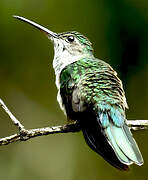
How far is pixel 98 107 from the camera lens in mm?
4949

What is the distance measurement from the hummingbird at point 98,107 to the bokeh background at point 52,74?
2427mm

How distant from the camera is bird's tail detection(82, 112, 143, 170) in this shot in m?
A: 4.34

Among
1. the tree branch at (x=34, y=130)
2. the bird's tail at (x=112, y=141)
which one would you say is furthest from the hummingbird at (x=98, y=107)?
the tree branch at (x=34, y=130)

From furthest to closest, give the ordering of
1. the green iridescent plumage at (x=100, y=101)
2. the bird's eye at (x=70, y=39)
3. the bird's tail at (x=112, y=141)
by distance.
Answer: the bird's eye at (x=70, y=39) → the green iridescent plumage at (x=100, y=101) → the bird's tail at (x=112, y=141)

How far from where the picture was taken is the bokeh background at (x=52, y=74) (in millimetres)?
8195

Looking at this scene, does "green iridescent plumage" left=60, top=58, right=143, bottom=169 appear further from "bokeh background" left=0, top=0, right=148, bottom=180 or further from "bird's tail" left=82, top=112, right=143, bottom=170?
"bokeh background" left=0, top=0, right=148, bottom=180

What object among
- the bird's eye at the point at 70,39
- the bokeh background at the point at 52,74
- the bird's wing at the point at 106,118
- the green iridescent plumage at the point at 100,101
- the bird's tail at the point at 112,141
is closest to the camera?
the bird's tail at the point at 112,141

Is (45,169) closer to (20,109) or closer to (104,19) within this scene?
(20,109)

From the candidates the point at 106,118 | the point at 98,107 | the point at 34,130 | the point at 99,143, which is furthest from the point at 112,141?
the point at 34,130

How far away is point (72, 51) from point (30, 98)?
3747mm

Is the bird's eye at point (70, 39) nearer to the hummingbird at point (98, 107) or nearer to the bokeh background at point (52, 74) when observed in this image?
the hummingbird at point (98, 107)

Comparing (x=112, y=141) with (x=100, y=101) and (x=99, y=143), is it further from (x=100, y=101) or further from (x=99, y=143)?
(x=100, y=101)

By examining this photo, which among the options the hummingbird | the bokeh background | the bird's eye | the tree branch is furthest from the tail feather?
the bokeh background

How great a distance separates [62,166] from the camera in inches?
377
